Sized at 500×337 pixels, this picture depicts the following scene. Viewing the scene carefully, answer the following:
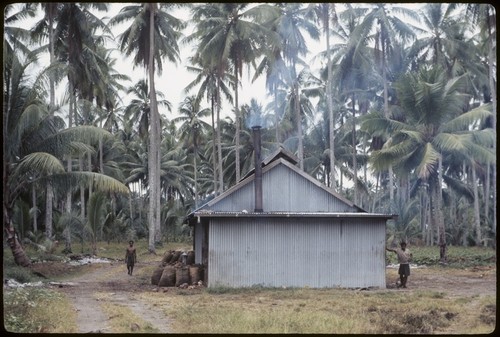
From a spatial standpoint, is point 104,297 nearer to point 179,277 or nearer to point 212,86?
point 179,277

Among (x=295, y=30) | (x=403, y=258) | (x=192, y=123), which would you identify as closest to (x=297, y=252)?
(x=403, y=258)

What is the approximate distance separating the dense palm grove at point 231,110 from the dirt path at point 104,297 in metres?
2.34

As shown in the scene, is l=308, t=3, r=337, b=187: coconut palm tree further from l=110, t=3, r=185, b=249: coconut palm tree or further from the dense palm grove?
l=110, t=3, r=185, b=249: coconut palm tree

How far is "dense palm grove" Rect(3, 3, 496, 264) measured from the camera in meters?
17.2

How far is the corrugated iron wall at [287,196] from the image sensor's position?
16562 mm

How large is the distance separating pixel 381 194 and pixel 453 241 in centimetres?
1719

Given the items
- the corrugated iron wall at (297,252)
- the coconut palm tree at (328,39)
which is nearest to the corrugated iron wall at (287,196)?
the corrugated iron wall at (297,252)

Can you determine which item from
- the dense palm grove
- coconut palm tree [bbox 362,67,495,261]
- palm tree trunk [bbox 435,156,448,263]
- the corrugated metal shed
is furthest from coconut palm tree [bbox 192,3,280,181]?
the corrugated metal shed

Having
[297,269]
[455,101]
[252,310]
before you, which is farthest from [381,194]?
[252,310]

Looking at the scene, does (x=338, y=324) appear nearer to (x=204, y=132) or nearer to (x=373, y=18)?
(x=373, y=18)

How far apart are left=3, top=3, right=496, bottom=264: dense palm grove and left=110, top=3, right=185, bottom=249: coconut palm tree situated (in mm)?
75

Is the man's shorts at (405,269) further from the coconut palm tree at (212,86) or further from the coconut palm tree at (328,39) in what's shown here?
the coconut palm tree at (212,86)

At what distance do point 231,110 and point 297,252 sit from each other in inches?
1187

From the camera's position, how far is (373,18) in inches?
1278
